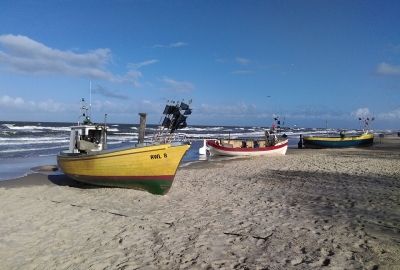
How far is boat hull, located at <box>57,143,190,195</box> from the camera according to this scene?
32.8 ft

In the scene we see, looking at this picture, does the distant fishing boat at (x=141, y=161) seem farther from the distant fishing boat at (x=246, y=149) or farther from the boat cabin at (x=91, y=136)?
the distant fishing boat at (x=246, y=149)

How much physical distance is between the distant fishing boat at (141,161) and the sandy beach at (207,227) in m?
0.46

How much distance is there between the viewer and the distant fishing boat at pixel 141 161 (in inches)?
394

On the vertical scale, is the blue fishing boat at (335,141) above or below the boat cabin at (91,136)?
below

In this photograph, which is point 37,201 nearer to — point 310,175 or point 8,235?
point 8,235

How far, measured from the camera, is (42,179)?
1416 centimetres

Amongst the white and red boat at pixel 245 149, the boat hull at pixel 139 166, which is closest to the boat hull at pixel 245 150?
the white and red boat at pixel 245 149

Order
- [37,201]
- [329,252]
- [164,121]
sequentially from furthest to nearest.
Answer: [164,121] < [37,201] < [329,252]

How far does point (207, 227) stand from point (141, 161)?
13.7 ft

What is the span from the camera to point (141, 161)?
10062mm

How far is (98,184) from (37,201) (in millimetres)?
2295

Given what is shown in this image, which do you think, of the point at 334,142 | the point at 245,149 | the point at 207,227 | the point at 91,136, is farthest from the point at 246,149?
the point at 207,227

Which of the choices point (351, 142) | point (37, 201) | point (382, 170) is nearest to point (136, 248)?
point (37, 201)

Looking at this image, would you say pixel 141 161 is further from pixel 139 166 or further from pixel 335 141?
pixel 335 141
